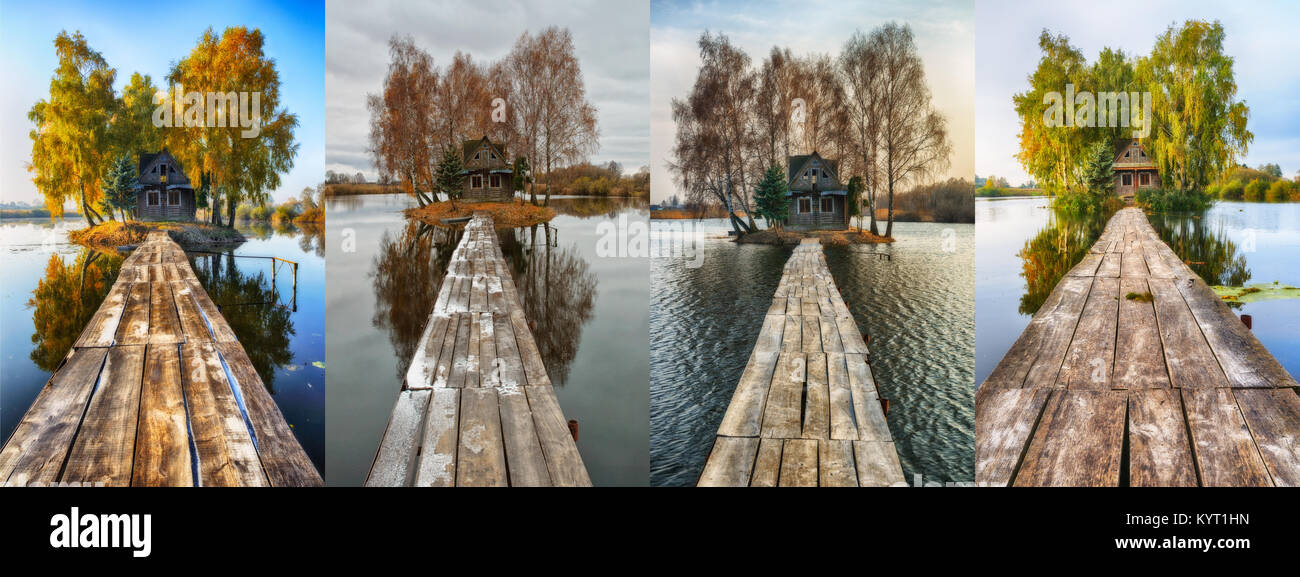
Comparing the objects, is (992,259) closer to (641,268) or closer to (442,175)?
(641,268)

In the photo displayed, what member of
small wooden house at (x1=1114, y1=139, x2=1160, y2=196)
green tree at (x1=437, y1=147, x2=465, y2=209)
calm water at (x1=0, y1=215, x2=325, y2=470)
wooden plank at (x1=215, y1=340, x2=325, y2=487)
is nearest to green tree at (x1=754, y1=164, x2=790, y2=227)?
calm water at (x1=0, y1=215, x2=325, y2=470)

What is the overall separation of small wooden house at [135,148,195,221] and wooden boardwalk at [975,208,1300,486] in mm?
8154

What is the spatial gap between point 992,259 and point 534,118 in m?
10.4

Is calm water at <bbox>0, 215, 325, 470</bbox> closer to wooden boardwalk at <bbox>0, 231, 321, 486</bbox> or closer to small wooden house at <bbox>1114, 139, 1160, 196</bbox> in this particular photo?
wooden boardwalk at <bbox>0, 231, 321, 486</bbox>

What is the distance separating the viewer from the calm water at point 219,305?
17.7 feet

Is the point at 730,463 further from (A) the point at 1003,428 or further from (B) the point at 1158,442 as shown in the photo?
(B) the point at 1158,442

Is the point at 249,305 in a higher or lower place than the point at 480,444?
higher

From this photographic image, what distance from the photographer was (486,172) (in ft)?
57.2

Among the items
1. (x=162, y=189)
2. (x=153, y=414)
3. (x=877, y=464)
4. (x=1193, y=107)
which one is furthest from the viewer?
(x=1193, y=107)

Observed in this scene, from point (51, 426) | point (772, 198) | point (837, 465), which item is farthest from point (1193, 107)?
point (51, 426)

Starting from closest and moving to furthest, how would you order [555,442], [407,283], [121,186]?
[555,442]
[121,186]
[407,283]

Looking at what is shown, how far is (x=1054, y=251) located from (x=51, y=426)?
12.1 m

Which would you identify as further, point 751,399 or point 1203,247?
Result: point 1203,247

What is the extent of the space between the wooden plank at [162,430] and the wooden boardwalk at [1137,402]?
14.6ft
